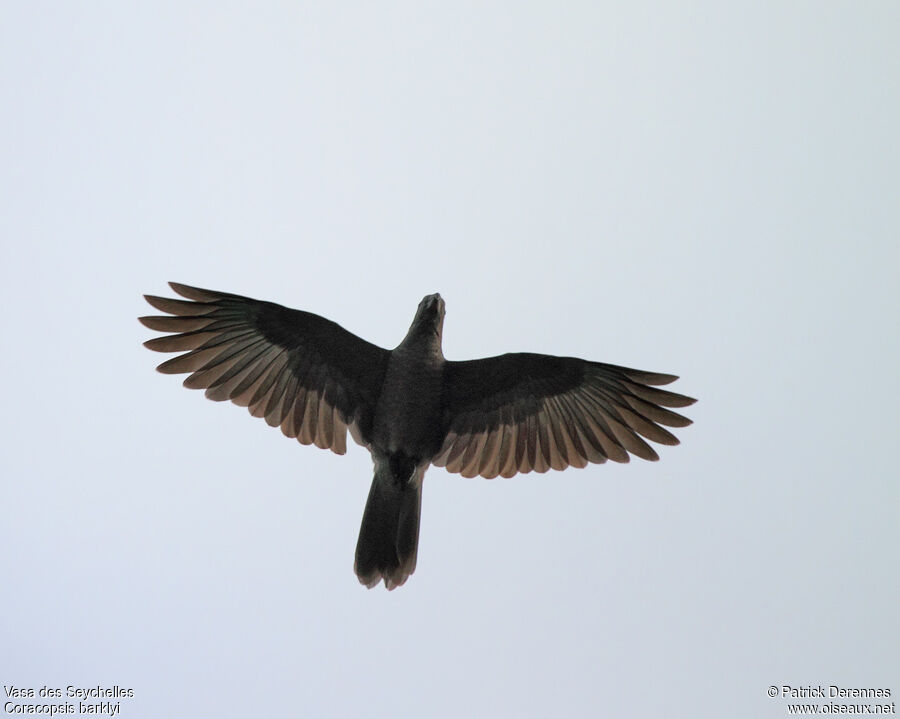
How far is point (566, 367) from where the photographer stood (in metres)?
7.63

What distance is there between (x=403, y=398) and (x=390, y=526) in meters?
0.97

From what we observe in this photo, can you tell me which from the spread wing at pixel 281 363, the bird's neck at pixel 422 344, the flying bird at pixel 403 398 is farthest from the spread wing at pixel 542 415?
the spread wing at pixel 281 363

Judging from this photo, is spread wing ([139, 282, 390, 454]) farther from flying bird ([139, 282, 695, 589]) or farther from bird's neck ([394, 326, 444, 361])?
bird's neck ([394, 326, 444, 361])

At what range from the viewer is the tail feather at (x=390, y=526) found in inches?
275

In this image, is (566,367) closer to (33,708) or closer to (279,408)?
(279,408)

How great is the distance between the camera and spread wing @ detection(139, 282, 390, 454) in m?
7.18

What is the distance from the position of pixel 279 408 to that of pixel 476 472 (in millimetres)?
1647

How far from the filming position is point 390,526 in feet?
23.4

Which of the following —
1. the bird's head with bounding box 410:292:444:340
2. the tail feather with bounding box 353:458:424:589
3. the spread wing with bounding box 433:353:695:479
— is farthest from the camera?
the spread wing with bounding box 433:353:695:479

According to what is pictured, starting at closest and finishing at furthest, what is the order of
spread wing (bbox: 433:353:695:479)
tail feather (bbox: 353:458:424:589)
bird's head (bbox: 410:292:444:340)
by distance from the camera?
tail feather (bbox: 353:458:424:589) < bird's head (bbox: 410:292:444:340) < spread wing (bbox: 433:353:695:479)

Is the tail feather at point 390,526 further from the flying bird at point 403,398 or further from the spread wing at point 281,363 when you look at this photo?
the spread wing at point 281,363

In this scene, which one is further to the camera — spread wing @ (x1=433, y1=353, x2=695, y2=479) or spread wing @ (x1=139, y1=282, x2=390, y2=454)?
spread wing @ (x1=433, y1=353, x2=695, y2=479)

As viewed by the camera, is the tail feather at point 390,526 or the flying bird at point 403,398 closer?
the tail feather at point 390,526

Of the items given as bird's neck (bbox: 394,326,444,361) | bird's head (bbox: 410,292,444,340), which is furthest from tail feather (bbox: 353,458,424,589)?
bird's head (bbox: 410,292,444,340)
